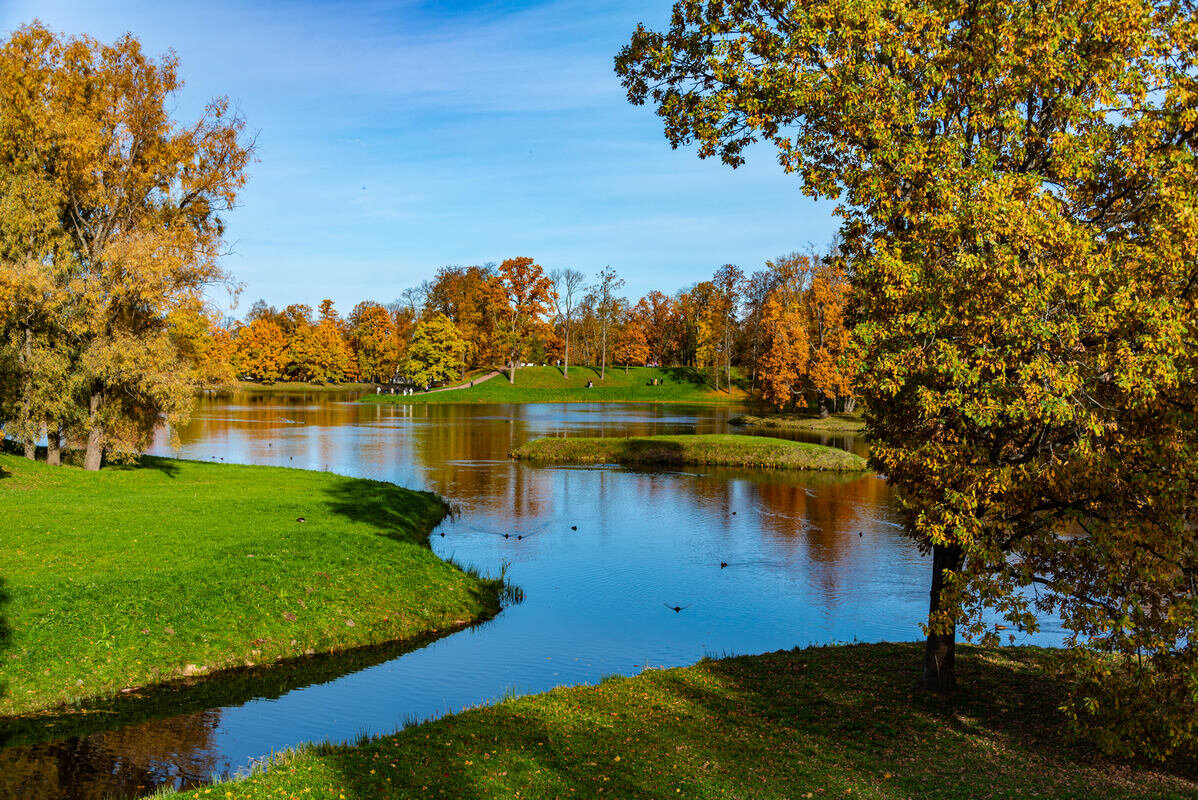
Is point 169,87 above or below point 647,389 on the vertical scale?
above

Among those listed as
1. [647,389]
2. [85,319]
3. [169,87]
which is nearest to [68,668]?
[85,319]

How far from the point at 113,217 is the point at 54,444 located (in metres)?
9.53

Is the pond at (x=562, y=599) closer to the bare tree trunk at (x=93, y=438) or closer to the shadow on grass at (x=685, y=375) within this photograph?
the bare tree trunk at (x=93, y=438)

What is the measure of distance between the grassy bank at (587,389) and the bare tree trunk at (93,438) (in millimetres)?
66758

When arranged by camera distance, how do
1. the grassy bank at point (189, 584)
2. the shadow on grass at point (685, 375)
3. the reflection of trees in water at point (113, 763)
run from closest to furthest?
the reflection of trees in water at point (113, 763), the grassy bank at point (189, 584), the shadow on grass at point (685, 375)

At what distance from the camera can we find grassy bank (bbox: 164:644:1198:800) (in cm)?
928

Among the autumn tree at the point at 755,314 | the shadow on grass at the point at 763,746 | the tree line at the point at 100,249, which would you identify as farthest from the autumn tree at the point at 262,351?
the shadow on grass at the point at 763,746

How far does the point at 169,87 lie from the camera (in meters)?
32.2

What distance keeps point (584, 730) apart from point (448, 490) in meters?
26.3

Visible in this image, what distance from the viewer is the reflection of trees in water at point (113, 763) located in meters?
10.6

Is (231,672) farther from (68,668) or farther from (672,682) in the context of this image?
(672,682)

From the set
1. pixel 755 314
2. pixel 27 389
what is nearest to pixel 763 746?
pixel 27 389

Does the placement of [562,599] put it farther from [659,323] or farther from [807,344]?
[659,323]

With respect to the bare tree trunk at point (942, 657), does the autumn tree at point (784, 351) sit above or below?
above
